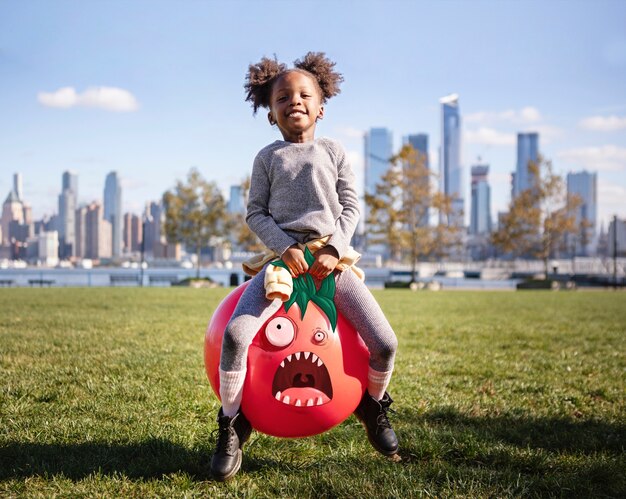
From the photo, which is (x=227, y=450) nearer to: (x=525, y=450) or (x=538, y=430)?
(x=525, y=450)

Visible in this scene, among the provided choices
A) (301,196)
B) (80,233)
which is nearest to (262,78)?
(301,196)

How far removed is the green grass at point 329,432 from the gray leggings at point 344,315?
75 cm

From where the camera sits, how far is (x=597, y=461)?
4.35 meters

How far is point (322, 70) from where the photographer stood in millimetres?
4336

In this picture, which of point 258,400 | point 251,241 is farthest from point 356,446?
point 251,241

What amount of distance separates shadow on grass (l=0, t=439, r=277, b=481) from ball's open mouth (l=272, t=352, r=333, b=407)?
657 mm

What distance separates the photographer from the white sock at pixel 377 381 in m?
4.01

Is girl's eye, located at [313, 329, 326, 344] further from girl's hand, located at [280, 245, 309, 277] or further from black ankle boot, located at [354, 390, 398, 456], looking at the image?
black ankle boot, located at [354, 390, 398, 456]

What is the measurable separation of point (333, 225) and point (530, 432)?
256 centimetres

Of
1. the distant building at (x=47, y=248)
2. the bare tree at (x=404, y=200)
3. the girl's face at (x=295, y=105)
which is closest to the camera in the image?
the girl's face at (x=295, y=105)

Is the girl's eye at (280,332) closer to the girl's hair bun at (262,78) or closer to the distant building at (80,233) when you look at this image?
the girl's hair bun at (262,78)

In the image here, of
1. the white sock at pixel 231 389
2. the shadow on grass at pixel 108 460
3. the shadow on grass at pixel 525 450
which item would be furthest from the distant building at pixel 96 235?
the white sock at pixel 231 389

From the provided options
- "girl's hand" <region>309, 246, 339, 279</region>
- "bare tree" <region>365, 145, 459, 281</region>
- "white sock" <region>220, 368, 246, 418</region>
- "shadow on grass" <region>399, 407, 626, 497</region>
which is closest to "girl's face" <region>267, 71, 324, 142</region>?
"girl's hand" <region>309, 246, 339, 279</region>

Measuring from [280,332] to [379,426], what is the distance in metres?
0.95
